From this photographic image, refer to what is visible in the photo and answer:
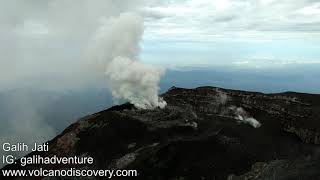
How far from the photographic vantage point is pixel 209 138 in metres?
79.2

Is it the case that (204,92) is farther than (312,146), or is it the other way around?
(204,92)

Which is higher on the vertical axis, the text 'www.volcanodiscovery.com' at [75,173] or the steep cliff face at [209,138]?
the steep cliff face at [209,138]

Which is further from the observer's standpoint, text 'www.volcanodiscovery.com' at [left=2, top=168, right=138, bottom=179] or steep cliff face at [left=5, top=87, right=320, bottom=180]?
text 'www.volcanodiscovery.com' at [left=2, top=168, right=138, bottom=179]

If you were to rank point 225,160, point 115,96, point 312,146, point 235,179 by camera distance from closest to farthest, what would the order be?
point 235,179 → point 225,160 → point 312,146 → point 115,96

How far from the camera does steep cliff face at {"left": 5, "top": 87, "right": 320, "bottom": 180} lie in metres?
70.0

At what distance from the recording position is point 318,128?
87812mm

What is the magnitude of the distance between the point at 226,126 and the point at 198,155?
14829 mm

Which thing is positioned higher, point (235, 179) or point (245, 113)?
point (245, 113)

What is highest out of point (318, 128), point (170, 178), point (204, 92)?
point (204, 92)

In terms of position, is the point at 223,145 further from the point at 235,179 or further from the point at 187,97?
the point at 187,97

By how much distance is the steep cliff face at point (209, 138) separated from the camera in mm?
70000

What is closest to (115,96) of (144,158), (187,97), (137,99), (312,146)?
(137,99)

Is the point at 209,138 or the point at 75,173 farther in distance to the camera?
the point at 209,138

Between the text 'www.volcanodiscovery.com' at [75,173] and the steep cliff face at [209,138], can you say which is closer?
the steep cliff face at [209,138]
